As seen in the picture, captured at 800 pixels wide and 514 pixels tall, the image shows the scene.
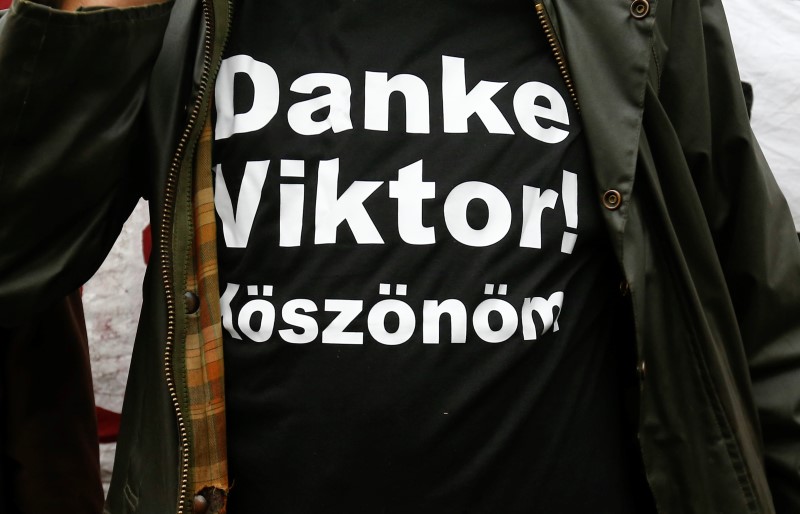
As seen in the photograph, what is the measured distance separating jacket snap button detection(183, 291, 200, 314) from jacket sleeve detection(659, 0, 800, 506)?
2.92ft

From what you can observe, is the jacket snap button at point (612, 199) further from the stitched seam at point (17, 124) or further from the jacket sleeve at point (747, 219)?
the stitched seam at point (17, 124)

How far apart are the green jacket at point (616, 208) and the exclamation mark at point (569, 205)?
0.05 metres

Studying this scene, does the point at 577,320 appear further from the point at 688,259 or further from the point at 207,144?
the point at 207,144

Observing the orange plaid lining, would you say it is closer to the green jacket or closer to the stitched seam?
the green jacket

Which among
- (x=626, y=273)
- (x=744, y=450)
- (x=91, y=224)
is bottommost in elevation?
(x=744, y=450)

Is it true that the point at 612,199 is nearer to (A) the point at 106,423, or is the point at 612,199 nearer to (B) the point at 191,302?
(B) the point at 191,302

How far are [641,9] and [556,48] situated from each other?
16 cm

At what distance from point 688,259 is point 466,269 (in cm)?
43

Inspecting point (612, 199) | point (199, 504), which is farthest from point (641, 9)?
point (199, 504)

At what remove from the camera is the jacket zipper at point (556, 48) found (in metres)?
1.58

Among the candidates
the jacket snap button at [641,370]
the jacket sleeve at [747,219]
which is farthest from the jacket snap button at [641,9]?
the jacket snap button at [641,370]

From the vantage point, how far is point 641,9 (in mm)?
1587

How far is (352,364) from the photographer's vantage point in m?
1.45

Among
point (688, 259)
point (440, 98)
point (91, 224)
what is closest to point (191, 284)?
point (91, 224)
